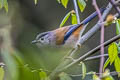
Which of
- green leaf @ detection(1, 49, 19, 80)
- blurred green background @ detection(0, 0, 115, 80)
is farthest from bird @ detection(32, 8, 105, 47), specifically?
green leaf @ detection(1, 49, 19, 80)

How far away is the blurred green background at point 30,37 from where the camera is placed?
4.00ft

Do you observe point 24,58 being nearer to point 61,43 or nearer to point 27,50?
point 27,50

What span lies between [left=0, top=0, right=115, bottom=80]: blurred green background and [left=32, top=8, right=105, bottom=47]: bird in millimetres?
107

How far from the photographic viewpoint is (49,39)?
3.60m

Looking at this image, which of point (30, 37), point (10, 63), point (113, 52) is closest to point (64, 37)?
point (30, 37)

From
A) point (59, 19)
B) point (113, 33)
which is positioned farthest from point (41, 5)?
point (113, 33)

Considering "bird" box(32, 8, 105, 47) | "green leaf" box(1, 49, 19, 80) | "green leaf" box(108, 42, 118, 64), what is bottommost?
"green leaf" box(1, 49, 19, 80)

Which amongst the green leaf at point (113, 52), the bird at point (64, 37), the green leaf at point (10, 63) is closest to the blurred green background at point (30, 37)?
the green leaf at point (10, 63)

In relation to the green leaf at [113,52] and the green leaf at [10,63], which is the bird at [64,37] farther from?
the green leaf at [10,63]

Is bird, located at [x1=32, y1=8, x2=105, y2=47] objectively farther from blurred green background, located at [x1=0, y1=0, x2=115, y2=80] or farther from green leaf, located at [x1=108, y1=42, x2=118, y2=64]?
green leaf, located at [x1=108, y1=42, x2=118, y2=64]

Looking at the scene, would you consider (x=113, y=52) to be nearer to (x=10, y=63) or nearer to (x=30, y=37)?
(x=10, y=63)

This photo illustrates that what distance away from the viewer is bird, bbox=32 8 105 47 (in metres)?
3.22

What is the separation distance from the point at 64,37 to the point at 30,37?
14.6 inches

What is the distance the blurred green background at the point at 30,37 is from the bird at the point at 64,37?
0.11m
